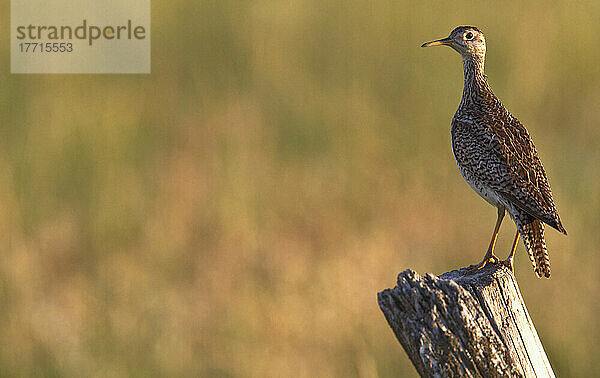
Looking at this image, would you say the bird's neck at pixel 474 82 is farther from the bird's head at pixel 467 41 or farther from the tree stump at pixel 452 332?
the tree stump at pixel 452 332

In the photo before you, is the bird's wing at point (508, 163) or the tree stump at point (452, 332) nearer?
the tree stump at point (452, 332)

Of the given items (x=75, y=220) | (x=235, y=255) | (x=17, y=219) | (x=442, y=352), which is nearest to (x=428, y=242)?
(x=235, y=255)

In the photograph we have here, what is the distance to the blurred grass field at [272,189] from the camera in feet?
20.6

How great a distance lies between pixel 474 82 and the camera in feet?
15.8

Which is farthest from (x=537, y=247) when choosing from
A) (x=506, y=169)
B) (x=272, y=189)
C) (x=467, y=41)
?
(x=272, y=189)

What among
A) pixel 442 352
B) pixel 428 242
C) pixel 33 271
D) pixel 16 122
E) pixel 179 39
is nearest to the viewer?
pixel 442 352

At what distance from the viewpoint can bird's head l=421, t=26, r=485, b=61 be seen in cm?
484

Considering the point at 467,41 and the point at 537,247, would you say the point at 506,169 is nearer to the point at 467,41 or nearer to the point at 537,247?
the point at 537,247

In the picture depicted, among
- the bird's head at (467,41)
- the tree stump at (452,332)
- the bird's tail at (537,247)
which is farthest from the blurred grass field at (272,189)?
the tree stump at (452,332)

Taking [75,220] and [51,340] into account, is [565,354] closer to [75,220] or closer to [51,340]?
[51,340]

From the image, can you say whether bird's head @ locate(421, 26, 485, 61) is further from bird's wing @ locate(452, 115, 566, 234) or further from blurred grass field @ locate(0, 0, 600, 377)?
blurred grass field @ locate(0, 0, 600, 377)

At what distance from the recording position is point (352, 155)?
793 cm

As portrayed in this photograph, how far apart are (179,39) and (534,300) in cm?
469

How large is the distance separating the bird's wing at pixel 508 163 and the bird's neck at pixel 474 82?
0.99 ft
